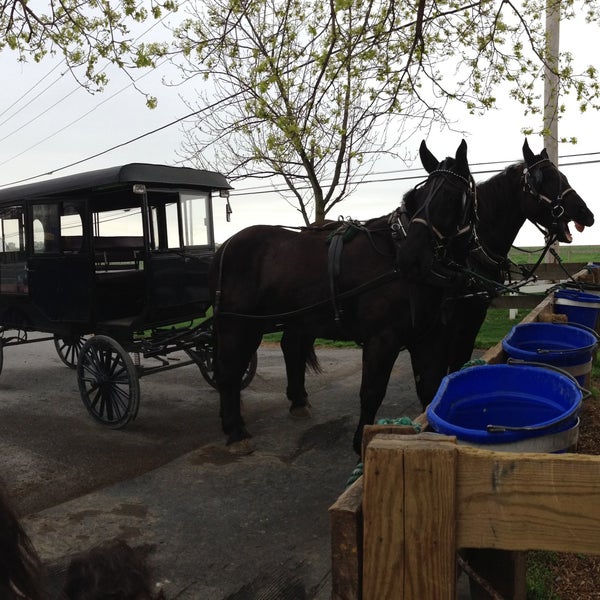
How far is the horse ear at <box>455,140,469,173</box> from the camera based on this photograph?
409cm

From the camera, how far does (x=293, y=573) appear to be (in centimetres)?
310

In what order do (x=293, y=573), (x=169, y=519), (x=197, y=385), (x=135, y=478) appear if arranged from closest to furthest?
1. (x=293, y=573)
2. (x=169, y=519)
3. (x=135, y=478)
4. (x=197, y=385)

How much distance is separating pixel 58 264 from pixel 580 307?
529 cm

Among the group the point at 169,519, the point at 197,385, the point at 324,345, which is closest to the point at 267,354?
the point at 324,345

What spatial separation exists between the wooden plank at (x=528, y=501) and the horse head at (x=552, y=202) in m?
3.86

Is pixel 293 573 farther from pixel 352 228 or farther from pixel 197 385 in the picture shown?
pixel 197 385

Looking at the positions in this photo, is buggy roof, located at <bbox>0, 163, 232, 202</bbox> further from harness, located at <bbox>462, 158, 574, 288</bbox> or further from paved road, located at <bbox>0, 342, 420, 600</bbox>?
harness, located at <bbox>462, 158, 574, 288</bbox>

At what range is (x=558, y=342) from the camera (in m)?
3.72

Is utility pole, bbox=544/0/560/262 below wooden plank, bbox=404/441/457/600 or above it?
above

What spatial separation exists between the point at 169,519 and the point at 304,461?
1.35m

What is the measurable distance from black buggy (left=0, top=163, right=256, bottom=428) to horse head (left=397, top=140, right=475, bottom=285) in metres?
2.79

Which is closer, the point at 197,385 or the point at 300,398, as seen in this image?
the point at 300,398

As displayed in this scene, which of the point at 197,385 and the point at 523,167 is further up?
the point at 523,167

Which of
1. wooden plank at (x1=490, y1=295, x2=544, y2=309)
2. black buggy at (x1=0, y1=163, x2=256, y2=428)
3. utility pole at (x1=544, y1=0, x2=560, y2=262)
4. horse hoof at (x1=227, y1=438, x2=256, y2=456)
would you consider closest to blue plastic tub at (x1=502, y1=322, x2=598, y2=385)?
horse hoof at (x1=227, y1=438, x2=256, y2=456)
